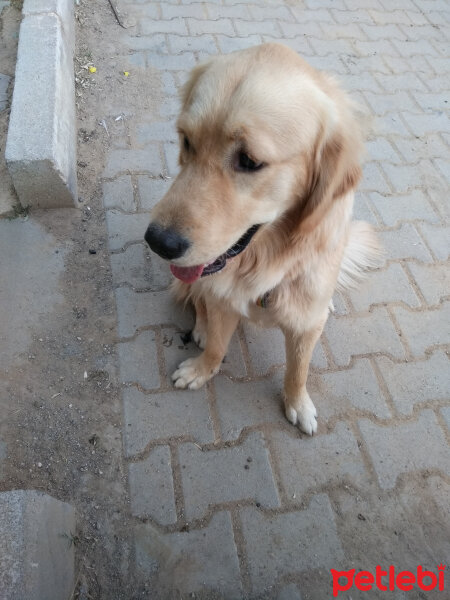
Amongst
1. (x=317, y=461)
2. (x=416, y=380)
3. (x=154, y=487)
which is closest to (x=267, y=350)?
(x=317, y=461)

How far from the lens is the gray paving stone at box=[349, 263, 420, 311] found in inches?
107

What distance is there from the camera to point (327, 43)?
170 inches

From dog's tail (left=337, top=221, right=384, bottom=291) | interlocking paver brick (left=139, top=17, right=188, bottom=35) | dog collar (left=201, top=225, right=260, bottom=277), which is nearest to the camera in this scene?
dog collar (left=201, top=225, right=260, bottom=277)

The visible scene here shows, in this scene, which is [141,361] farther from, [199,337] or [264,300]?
[264,300]

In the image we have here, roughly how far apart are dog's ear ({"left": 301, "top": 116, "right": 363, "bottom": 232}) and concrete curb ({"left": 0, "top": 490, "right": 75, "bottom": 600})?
1409 mm

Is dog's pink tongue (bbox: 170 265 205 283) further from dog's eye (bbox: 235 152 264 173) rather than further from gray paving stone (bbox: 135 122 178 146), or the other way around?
gray paving stone (bbox: 135 122 178 146)

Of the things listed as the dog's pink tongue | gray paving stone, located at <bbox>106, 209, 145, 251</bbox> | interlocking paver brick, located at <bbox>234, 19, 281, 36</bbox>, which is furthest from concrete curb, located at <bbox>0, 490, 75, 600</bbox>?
interlocking paver brick, located at <bbox>234, 19, 281, 36</bbox>

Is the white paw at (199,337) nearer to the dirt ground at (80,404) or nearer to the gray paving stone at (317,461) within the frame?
the dirt ground at (80,404)

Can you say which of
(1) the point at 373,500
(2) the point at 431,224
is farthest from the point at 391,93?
(1) the point at 373,500

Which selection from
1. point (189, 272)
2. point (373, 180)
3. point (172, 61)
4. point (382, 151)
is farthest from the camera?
point (172, 61)

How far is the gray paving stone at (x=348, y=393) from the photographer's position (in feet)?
7.55

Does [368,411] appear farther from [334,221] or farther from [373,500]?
[334,221]

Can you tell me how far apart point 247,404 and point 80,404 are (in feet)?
2.72

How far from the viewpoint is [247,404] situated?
2275 millimetres
